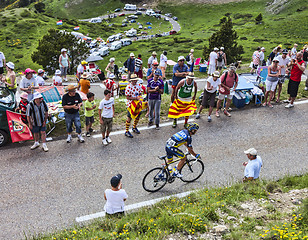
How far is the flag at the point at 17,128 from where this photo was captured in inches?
400

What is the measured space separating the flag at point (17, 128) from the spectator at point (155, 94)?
4963mm

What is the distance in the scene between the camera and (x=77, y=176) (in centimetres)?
877

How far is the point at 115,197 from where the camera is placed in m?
6.29

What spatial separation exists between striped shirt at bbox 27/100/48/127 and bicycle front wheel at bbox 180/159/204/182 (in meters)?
5.51

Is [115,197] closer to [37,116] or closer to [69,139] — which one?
[69,139]

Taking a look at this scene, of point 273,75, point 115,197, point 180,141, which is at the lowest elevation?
point 115,197

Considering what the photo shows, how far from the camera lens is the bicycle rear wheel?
7933mm

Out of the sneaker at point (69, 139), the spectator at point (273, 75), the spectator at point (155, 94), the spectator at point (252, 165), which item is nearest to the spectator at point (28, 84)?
the sneaker at point (69, 139)

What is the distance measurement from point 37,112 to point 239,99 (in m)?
9.17

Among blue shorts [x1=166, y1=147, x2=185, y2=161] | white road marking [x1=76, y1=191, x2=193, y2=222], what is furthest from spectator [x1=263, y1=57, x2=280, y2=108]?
white road marking [x1=76, y1=191, x2=193, y2=222]

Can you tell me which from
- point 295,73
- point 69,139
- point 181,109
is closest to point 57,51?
point 69,139

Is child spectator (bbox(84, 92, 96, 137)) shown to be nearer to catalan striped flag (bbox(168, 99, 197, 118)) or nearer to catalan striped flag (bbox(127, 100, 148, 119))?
catalan striped flag (bbox(127, 100, 148, 119))

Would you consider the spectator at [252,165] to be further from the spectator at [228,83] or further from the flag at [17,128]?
the flag at [17,128]

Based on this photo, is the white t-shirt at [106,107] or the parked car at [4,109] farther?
the white t-shirt at [106,107]
